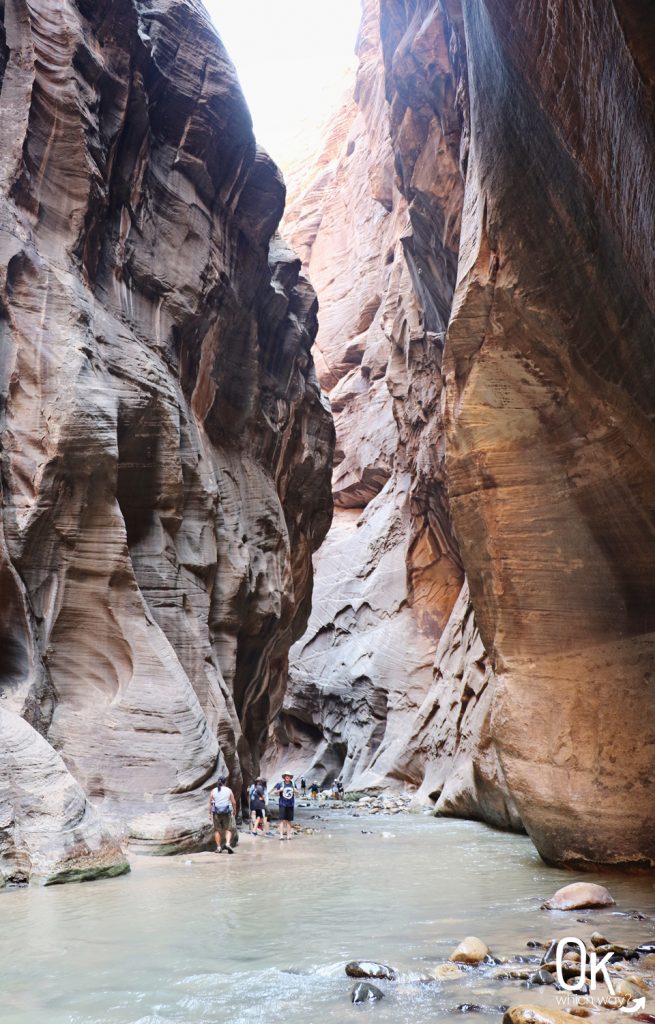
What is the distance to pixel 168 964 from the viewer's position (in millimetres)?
5062

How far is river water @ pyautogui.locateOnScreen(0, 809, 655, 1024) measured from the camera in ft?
13.9

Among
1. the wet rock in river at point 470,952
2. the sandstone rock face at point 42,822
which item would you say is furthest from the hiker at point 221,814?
the wet rock in river at point 470,952

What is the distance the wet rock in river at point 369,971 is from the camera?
4715 mm

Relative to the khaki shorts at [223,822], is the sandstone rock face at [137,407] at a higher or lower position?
higher

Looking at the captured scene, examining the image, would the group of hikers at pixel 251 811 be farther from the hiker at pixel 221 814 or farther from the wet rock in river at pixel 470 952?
the wet rock in river at pixel 470 952

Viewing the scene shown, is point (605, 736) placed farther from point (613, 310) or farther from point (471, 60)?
point (471, 60)

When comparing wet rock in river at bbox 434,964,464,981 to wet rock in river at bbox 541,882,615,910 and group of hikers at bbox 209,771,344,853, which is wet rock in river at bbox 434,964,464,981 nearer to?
wet rock in river at bbox 541,882,615,910

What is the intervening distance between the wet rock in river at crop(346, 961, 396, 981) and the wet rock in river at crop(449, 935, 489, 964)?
19.0 inches

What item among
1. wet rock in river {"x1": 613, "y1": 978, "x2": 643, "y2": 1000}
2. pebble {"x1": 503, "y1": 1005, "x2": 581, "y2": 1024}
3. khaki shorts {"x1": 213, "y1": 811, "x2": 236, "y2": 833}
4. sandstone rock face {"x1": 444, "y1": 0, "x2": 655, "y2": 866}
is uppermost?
sandstone rock face {"x1": 444, "y1": 0, "x2": 655, "y2": 866}

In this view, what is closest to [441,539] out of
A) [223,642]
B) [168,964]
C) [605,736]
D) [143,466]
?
[223,642]

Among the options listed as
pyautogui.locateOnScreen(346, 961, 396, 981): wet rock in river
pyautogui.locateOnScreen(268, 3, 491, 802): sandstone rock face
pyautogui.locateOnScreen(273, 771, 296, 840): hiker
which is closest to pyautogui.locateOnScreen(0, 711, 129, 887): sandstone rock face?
pyautogui.locateOnScreen(346, 961, 396, 981): wet rock in river

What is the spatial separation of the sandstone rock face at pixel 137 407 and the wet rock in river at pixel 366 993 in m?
5.16

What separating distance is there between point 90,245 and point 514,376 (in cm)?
811

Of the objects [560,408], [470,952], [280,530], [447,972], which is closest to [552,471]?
[560,408]
